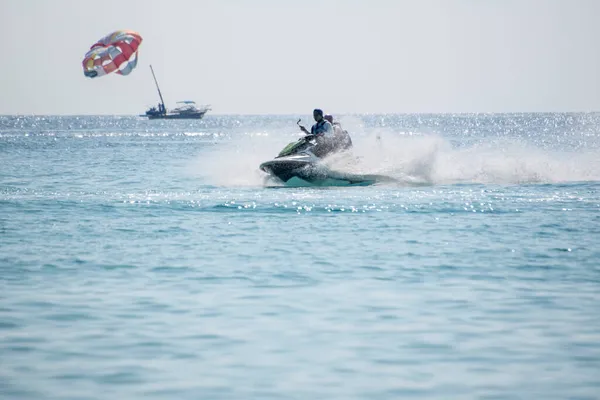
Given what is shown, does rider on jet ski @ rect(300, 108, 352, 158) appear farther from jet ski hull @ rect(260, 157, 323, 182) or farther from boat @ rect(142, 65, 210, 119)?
boat @ rect(142, 65, 210, 119)

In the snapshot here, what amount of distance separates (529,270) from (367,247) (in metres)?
3.30

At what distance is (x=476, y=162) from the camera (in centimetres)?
3744

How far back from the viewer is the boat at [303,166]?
28969 millimetres

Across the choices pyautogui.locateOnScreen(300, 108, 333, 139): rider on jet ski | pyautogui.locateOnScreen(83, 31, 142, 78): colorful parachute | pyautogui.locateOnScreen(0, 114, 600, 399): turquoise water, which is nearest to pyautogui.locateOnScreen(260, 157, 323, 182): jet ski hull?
pyautogui.locateOnScreen(300, 108, 333, 139): rider on jet ski

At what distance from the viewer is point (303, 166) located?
95.3 feet

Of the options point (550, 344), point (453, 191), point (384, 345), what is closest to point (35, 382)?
point (384, 345)

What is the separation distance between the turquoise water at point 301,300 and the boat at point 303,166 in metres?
4.21

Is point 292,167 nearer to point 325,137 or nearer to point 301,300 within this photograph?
point 325,137

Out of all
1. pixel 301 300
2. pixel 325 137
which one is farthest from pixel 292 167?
pixel 301 300

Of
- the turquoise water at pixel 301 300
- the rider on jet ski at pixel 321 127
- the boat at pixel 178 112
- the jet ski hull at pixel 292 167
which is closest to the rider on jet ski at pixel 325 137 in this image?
the rider on jet ski at pixel 321 127

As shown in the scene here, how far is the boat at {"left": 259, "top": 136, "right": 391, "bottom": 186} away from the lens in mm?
28969

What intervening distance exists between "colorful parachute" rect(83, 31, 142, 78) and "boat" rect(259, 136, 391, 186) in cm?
1995

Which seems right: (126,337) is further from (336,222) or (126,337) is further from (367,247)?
(336,222)

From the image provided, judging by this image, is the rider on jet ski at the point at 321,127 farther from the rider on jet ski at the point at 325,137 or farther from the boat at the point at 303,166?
the boat at the point at 303,166
